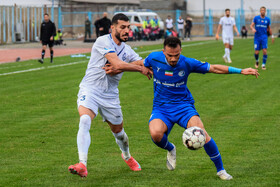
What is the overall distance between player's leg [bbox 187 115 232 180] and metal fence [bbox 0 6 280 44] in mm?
37133

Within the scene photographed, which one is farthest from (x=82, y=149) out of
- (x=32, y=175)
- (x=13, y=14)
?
(x=13, y=14)

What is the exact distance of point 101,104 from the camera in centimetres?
779

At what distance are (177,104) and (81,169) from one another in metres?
1.54

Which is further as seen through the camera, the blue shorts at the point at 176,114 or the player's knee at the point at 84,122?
the blue shorts at the point at 176,114

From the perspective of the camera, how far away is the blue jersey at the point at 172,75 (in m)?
7.62

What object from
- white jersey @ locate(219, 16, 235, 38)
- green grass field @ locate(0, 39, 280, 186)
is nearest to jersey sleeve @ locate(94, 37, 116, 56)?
green grass field @ locate(0, 39, 280, 186)

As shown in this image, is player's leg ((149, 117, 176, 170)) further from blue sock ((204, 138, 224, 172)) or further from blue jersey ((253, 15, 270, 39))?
blue jersey ((253, 15, 270, 39))

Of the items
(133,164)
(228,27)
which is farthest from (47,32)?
(133,164)

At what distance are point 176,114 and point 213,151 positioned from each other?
2.20 feet

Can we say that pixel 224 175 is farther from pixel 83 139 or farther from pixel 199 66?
pixel 83 139

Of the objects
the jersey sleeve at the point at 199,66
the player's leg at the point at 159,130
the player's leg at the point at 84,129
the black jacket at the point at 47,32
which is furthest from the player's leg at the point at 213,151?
the black jacket at the point at 47,32

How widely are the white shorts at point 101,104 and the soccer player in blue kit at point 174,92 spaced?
51 cm

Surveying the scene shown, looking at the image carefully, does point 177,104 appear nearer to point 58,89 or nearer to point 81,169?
point 81,169

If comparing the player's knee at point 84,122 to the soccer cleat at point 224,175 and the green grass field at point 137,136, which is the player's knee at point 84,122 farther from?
the soccer cleat at point 224,175
